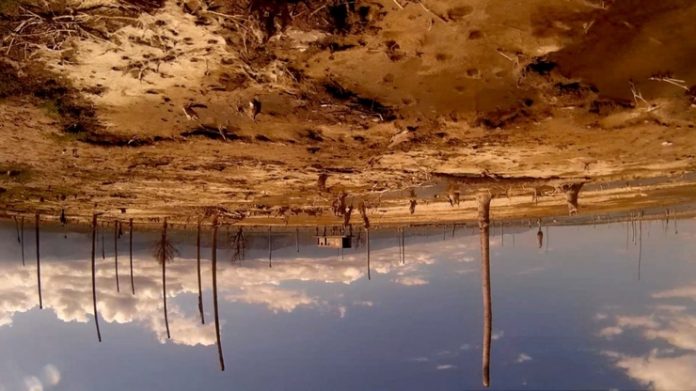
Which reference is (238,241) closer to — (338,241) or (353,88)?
(338,241)

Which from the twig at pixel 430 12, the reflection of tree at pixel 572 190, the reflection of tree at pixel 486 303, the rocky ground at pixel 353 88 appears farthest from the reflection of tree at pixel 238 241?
the twig at pixel 430 12

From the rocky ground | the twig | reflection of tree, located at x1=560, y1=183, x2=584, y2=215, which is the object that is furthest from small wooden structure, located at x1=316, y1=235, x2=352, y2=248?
the twig

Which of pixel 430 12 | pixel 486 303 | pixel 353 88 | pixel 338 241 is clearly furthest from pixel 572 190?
pixel 338 241

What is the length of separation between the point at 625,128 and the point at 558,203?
7198mm

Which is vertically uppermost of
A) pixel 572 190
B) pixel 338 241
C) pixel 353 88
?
pixel 353 88

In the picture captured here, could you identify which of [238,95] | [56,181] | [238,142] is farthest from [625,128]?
[56,181]

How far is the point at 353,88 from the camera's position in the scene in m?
4.15

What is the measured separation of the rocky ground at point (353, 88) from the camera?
3178 mm

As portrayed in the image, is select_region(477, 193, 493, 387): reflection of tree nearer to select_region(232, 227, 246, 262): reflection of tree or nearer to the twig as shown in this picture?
the twig

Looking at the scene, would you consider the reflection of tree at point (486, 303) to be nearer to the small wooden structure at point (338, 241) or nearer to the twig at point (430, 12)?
the twig at point (430, 12)

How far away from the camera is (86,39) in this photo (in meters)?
3.49

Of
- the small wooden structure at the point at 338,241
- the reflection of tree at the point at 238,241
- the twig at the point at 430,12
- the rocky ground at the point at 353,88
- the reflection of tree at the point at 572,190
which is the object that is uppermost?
the twig at the point at 430,12

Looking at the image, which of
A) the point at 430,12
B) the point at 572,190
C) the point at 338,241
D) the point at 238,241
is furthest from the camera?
the point at 238,241

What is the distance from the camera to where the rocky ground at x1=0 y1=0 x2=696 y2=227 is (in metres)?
3.18
